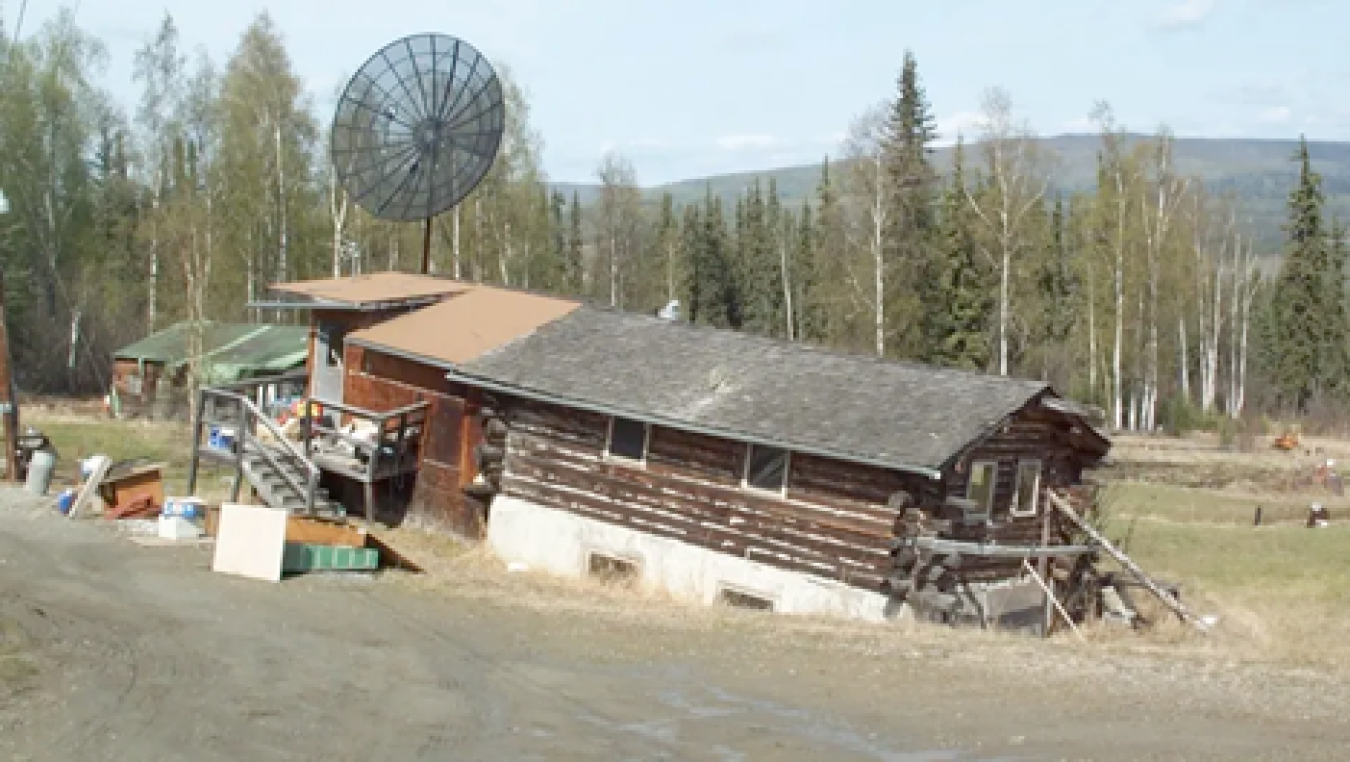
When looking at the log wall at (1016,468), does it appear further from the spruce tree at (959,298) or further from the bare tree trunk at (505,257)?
the bare tree trunk at (505,257)

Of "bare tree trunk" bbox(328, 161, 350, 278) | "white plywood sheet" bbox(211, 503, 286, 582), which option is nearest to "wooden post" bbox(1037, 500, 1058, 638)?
"white plywood sheet" bbox(211, 503, 286, 582)

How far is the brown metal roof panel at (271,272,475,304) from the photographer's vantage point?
97.9 ft

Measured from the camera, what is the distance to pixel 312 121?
188ft

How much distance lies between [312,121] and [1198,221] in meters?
38.7

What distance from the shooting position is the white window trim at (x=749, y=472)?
23375 mm

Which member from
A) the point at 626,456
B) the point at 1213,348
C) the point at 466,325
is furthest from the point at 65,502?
the point at 1213,348

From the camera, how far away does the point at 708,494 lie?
79.5 ft

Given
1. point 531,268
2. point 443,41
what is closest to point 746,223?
point 531,268

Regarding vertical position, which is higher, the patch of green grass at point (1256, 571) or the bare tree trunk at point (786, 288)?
the bare tree trunk at point (786, 288)

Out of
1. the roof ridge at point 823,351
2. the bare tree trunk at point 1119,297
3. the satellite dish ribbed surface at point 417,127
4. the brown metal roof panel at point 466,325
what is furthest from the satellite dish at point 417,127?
the bare tree trunk at point 1119,297

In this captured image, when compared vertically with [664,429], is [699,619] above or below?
below

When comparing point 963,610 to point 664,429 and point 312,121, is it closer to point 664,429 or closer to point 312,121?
point 664,429

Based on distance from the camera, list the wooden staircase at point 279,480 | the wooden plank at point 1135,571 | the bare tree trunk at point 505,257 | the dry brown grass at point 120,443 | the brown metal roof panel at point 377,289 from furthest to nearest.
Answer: the bare tree trunk at point 505,257 → the dry brown grass at point 120,443 → the brown metal roof panel at point 377,289 → the wooden staircase at point 279,480 → the wooden plank at point 1135,571

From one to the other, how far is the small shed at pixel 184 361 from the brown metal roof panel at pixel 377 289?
1499 cm
